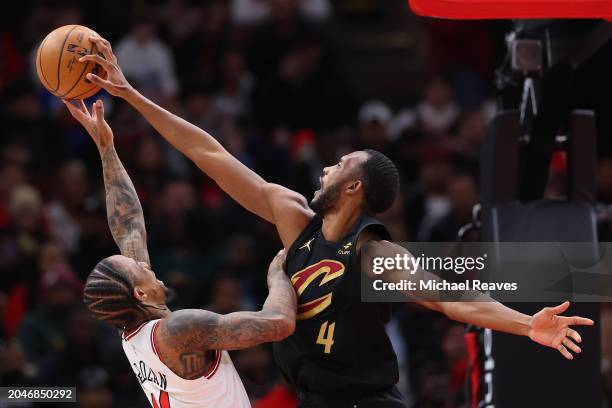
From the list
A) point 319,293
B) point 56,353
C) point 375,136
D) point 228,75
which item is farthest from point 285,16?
point 319,293

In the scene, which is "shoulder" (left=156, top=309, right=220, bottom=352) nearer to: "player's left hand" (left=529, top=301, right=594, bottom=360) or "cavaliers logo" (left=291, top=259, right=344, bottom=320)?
"cavaliers logo" (left=291, top=259, right=344, bottom=320)

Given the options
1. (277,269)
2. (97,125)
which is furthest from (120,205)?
(277,269)

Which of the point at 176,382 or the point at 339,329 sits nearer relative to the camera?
the point at 176,382

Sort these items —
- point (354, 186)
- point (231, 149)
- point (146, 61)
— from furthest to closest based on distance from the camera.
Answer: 1. point (146, 61)
2. point (231, 149)
3. point (354, 186)

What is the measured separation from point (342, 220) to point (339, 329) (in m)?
0.51

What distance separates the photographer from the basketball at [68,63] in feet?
18.9

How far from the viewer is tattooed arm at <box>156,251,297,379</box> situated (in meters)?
5.11

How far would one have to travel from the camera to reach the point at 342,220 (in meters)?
5.56

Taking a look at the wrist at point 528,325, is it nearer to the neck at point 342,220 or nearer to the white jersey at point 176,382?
the neck at point 342,220

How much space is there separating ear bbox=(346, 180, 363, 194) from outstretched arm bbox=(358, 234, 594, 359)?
218 millimetres

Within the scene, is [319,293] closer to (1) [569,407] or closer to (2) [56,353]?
(1) [569,407]

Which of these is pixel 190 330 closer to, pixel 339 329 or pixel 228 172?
pixel 339 329

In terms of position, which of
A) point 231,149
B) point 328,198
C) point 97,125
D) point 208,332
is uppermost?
point 231,149

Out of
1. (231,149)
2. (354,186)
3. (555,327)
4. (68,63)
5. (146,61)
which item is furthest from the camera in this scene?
(146,61)
